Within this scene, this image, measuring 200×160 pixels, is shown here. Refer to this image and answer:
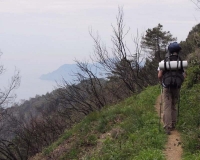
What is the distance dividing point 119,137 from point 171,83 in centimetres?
215

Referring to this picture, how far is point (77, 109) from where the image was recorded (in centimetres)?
2573

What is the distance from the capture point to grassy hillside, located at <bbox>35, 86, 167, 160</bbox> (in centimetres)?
766

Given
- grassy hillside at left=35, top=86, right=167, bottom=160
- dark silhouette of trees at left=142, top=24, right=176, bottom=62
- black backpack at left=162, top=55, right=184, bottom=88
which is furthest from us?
dark silhouette of trees at left=142, top=24, right=176, bottom=62

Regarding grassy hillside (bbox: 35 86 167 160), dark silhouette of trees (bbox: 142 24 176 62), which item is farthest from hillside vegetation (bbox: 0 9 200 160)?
dark silhouette of trees (bbox: 142 24 176 62)

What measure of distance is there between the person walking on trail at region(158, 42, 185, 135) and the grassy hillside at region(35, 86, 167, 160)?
44 cm

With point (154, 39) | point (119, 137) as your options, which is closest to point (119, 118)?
point (119, 137)

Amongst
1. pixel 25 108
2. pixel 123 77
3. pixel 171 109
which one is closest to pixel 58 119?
pixel 123 77

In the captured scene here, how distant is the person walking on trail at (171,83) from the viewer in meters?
8.27

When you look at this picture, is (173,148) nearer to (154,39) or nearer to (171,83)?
(171,83)

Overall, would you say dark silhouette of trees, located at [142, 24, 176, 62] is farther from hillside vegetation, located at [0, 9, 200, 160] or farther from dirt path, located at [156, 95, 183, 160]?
dirt path, located at [156, 95, 183, 160]

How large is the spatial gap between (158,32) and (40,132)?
21774 millimetres

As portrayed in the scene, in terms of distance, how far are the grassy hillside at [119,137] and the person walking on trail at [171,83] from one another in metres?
0.44

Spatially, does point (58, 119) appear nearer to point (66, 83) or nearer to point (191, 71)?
point (66, 83)

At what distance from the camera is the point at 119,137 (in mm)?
9320
